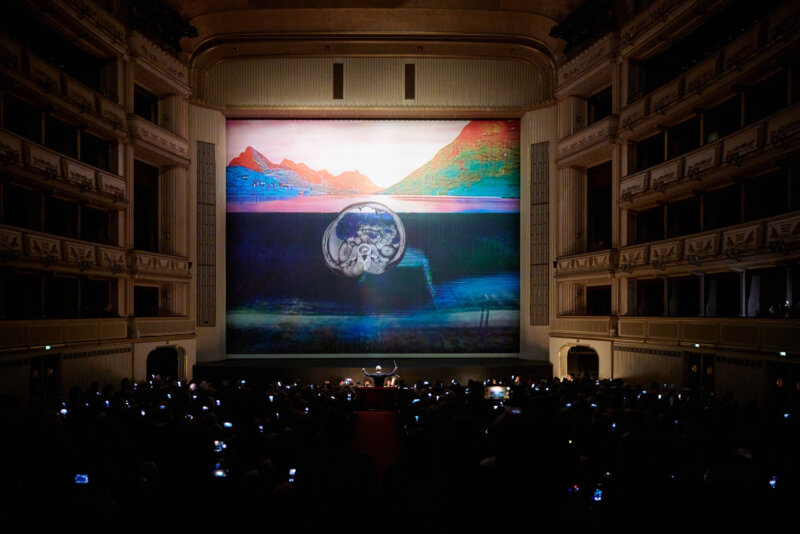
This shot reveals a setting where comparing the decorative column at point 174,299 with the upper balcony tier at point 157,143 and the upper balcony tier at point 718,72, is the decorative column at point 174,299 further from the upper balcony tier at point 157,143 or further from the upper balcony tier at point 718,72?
the upper balcony tier at point 718,72

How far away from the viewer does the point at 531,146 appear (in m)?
24.5

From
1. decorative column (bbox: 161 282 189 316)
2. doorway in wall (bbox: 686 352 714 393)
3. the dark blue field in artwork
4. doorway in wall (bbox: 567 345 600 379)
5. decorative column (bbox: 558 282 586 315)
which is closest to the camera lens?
doorway in wall (bbox: 686 352 714 393)

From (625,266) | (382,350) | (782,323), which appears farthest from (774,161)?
(382,350)

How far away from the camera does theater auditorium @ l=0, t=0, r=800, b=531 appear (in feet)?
16.5

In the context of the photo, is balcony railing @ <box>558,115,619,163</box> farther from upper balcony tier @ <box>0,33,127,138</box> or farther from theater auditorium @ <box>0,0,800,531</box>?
upper balcony tier @ <box>0,33,127,138</box>

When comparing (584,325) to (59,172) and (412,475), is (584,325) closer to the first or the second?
(412,475)

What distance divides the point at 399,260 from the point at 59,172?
13.5 meters

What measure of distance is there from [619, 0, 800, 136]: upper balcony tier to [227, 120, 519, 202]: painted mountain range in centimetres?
634

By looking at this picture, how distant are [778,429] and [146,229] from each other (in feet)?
72.7

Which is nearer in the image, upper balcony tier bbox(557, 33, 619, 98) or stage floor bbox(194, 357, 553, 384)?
upper balcony tier bbox(557, 33, 619, 98)

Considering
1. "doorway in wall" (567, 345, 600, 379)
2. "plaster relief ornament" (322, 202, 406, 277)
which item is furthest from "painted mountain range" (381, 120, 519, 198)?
"doorway in wall" (567, 345, 600, 379)

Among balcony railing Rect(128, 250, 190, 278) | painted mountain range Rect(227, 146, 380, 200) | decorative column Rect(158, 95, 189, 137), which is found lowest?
balcony railing Rect(128, 250, 190, 278)

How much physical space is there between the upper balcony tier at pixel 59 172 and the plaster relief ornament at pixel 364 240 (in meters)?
8.89

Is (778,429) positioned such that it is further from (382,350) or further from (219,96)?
(219,96)
